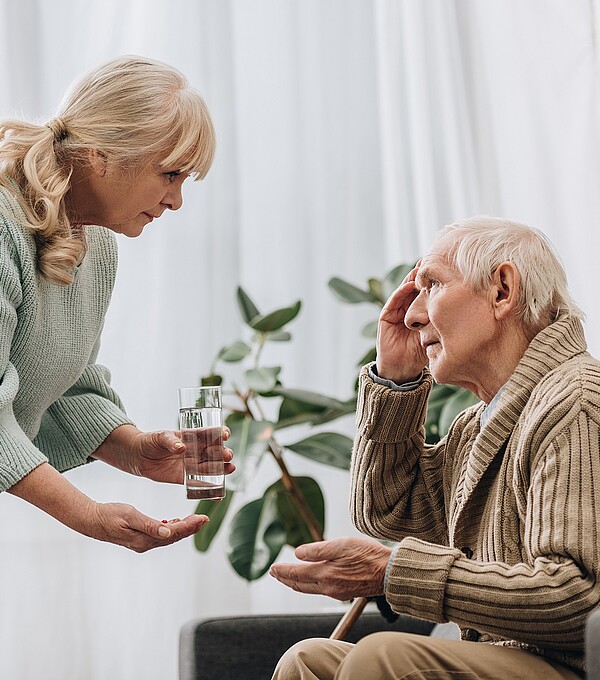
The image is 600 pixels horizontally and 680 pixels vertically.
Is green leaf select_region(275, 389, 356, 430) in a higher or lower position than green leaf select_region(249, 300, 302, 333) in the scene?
lower

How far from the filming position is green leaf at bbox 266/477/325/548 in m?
2.56

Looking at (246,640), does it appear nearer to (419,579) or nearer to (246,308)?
(419,579)

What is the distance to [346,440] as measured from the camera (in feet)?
8.69

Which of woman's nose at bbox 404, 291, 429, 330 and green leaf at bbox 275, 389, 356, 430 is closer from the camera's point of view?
woman's nose at bbox 404, 291, 429, 330

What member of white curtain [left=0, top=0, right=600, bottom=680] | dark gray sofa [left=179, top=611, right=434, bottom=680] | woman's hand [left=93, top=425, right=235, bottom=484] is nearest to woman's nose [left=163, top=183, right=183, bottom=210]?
woman's hand [left=93, top=425, right=235, bottom=484]

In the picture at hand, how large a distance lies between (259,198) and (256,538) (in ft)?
3.99

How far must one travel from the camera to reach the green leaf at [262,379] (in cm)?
256

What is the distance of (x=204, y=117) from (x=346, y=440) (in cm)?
126

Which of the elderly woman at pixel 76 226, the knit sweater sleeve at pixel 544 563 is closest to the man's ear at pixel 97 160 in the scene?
the elderly woman at pixel 76 226

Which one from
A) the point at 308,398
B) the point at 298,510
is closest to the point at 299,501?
the point at 298,510

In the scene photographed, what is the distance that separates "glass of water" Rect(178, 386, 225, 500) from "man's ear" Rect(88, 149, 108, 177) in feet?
1.29

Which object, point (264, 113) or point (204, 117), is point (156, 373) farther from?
point (204, 117)

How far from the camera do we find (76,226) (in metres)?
1.64

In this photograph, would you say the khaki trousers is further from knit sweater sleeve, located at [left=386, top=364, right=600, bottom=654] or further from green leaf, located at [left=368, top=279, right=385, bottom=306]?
green leaf, located at [left=368, top=279, right=385, bottom=306]
